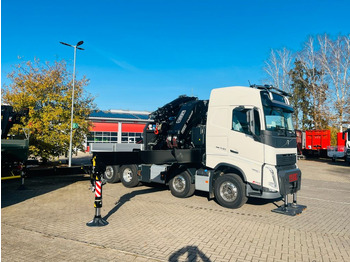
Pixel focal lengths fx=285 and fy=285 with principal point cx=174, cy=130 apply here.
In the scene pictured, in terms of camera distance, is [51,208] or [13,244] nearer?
[13,244]

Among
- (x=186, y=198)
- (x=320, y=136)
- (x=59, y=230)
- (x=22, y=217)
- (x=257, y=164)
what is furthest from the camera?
(x=320, y=136)

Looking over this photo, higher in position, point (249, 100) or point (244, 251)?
point (249, 100)

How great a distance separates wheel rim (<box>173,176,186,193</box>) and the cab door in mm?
2187

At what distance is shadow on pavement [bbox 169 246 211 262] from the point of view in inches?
187

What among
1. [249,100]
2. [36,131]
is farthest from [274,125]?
[36,131]

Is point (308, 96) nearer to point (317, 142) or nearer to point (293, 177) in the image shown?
point (317, 142)

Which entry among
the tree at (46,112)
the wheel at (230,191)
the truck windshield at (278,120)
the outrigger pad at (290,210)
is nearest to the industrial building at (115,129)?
the tree at (46,112)

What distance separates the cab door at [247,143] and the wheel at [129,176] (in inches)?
187

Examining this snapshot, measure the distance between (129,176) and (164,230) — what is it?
5823 mm

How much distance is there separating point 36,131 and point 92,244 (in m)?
13.9

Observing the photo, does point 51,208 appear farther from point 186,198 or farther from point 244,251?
point 244,251

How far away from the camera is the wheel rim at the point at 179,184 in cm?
969

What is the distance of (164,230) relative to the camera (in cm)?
626

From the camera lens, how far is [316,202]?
975 centimetres
